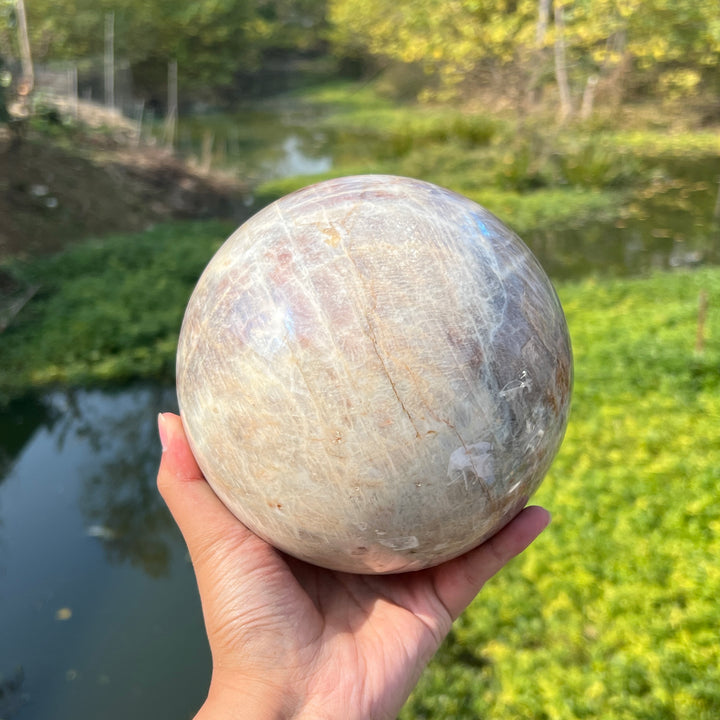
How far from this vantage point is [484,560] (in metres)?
2.15

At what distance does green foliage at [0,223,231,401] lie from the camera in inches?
251

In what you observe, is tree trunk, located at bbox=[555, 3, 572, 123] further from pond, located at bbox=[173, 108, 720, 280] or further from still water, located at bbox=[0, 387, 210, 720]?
still water, located at bbox=[0, 387, 210, 720]

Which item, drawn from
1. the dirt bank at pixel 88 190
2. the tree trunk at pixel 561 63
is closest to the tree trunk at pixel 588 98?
the tree trunk at pixel 561 63

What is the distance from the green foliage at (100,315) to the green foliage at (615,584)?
165 inches

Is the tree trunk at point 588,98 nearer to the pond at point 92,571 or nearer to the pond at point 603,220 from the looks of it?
the pond at point 603,220

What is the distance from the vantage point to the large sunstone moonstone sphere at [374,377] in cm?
168

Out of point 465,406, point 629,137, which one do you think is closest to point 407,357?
point 465,406

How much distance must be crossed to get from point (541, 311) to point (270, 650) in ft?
4.20

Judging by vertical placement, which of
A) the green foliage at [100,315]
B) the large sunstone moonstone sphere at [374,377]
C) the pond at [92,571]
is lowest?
the pond at [92,571]

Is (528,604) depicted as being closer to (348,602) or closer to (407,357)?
(348,602)

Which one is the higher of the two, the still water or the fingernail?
the fingernail

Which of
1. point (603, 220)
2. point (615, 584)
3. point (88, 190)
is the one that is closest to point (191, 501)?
point (615, 584)

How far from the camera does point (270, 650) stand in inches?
72.5

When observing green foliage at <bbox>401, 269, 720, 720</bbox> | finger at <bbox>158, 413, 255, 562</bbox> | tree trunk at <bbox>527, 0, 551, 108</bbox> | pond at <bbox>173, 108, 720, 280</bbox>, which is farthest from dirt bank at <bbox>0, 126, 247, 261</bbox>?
green foliage at <bbox>401, 269, 720, 720</bbox>
